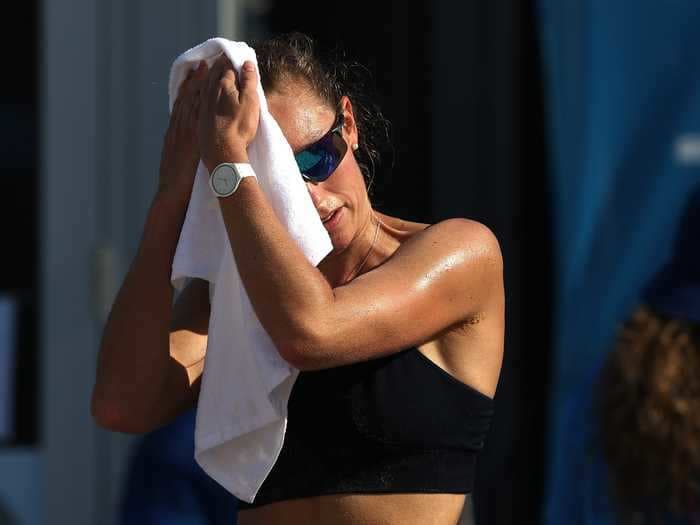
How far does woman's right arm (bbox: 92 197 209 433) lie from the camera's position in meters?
2.15

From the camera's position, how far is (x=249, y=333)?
2.03 m

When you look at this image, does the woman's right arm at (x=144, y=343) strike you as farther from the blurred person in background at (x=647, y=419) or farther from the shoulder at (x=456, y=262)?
the blurred person in background at (x=647, y=419)

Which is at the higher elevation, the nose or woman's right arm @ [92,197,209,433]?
the nose

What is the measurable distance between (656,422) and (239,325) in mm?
1797

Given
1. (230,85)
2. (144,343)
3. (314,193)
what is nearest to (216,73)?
(230,85)

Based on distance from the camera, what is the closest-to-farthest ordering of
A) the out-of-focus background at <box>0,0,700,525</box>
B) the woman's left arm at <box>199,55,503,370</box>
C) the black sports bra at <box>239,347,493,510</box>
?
the woman's left arm at <box>199,55,503,370</box> → the black sports bra at <box>239,347,493,510</box> → the out-of-focus background at <box>0,0,700,525</box>

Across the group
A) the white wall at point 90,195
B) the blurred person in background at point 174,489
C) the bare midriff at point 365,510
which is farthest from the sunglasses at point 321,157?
the white wall at point 90,195

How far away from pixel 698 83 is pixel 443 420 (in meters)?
2.43

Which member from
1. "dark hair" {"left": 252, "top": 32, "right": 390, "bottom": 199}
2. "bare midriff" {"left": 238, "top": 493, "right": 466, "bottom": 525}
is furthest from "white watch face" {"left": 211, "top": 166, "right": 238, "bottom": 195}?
"bare midriff" {"left": 238, "top": 493, "right": 466, "bottom": 525}

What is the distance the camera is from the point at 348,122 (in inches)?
86.2

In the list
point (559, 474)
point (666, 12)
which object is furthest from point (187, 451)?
point (666, 12)

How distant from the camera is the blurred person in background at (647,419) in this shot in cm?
347

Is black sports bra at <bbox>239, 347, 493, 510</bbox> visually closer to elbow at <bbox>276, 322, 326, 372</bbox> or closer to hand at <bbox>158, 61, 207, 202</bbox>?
elbow at <bbox>276, 322, 326, 372</bbox>

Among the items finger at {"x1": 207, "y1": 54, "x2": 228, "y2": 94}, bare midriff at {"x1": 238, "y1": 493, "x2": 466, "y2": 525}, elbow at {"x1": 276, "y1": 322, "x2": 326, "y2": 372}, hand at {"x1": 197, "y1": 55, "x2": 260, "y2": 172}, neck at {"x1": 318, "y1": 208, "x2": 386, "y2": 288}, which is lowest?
bare midriff at {"x1": 238, "y1": 493, "x2": 466, "y2": 525}
